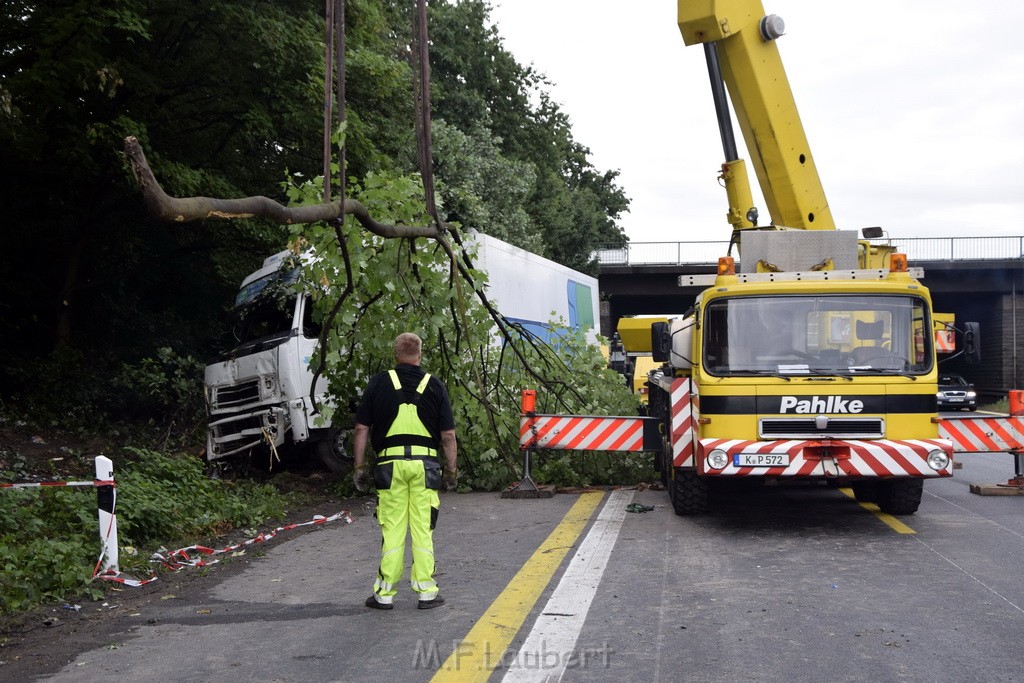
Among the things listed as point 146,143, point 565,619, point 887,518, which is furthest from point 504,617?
point 146,143

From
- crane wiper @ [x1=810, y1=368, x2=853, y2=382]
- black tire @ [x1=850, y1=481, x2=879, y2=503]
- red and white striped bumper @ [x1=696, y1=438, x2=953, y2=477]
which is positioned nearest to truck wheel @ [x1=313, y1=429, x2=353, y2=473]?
red and white striped bumper @ [x1=696, y1=438, x2=953, y2=477]

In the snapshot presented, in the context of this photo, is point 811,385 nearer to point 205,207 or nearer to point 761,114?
point 761,114

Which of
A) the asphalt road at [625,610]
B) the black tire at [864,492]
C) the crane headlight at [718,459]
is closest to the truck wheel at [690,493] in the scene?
the asphalt road at [625,610]

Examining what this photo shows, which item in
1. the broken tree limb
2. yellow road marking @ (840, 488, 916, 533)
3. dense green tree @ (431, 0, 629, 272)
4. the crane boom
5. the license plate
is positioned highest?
dense green tree @ (431, 0, 629, 272)

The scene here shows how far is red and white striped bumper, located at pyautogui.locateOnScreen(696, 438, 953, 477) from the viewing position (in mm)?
9070

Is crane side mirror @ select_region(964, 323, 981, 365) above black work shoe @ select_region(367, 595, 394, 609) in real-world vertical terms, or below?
above

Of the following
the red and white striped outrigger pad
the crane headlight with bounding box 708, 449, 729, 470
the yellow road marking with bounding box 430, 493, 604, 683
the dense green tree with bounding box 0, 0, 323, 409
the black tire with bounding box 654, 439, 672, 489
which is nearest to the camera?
the yellow road marking with bounding box 430, 493, 604, 683

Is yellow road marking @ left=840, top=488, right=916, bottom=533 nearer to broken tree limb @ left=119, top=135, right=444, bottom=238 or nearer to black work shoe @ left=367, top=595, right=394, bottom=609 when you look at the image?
black work shoe @ left=367, top=595, right=394, bottom=609

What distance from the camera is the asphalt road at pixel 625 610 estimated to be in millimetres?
5066

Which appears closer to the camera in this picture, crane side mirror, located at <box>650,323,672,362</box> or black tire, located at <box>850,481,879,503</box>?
crane side mirror, located at <box>650,323,672,362</box>

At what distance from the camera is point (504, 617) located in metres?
5.98

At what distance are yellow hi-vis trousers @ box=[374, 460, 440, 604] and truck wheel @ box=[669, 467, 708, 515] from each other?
3.94m

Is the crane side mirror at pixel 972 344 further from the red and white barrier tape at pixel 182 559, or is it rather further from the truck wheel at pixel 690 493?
the red and white barrier tape at pixel 182 559

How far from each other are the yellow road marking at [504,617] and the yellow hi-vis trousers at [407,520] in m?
0.46
